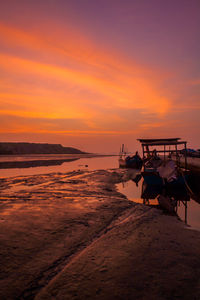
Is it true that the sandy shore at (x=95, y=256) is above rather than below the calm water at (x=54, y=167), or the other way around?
above

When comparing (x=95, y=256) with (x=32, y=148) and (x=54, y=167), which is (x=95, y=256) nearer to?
(x=54, y=167)

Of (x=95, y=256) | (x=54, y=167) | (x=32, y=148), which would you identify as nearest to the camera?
(x=95, y=256)

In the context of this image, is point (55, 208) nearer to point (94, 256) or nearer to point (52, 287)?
point (94, 256)

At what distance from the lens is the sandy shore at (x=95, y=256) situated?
333 cm

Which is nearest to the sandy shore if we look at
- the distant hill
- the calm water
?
the calm water

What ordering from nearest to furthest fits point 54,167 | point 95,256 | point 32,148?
point 95,256, point 54,167, point 32,148

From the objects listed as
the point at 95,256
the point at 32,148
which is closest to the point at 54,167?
the point at 95,256

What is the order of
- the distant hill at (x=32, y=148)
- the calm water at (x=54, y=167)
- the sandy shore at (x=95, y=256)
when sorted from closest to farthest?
the sandy shore at (x=95, y=256) → the calm water at (x=54, y=167) → the distant hill at (x=32, y=148)

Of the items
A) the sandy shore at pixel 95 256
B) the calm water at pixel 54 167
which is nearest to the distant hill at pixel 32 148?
the calm water at pixel 54 167

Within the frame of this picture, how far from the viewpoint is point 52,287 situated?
11.1 ft

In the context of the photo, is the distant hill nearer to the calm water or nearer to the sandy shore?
the calm water

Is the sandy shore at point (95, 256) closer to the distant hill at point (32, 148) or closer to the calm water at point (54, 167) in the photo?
the calm water at point (54, 167)

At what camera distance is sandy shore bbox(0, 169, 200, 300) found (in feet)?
10.9

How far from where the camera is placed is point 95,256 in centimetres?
449
